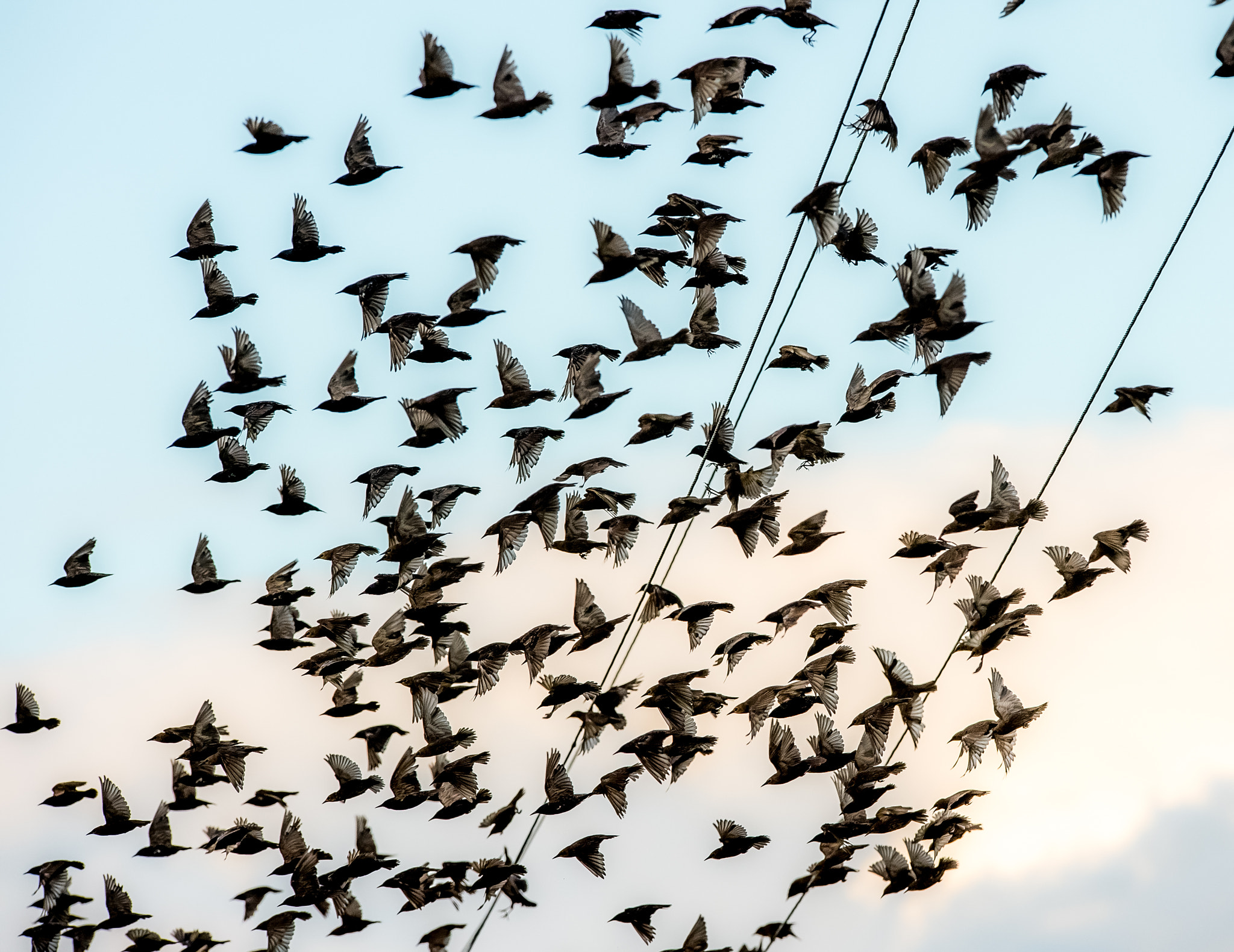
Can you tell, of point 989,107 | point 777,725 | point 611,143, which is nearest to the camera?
point 989,107

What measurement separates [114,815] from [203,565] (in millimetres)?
3946

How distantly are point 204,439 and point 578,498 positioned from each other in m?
5.14

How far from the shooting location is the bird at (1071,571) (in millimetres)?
17484

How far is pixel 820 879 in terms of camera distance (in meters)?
19.0

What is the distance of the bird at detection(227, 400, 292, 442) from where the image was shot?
1967 cm

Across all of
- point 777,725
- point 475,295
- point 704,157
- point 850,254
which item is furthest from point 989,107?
point 777,725

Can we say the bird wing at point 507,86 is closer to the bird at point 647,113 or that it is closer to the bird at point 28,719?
the bird at point 647,113

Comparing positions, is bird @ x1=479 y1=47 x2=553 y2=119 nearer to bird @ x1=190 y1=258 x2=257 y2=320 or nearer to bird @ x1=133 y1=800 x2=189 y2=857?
bird @ x1=190 y1=258 x2=257 y2=320

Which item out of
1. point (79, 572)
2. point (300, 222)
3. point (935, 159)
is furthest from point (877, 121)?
point (79, 572)

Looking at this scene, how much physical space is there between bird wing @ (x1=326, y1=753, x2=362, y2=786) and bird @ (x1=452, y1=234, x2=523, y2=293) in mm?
6767

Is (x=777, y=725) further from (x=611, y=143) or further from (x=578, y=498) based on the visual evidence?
(x=611, y=143)

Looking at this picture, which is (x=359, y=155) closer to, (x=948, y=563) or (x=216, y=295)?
(x=216, y=295)

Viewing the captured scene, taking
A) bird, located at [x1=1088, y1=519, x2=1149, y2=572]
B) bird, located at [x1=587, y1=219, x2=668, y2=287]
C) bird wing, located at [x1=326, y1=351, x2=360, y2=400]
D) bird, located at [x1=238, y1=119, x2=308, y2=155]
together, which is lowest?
bird, located at [x1=1088, y1=519, x2=1149, y2=572]

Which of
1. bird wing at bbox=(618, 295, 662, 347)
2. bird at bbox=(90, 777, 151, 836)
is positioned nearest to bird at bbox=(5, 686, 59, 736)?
bird at bbox=(90, 777, 151, 836)
